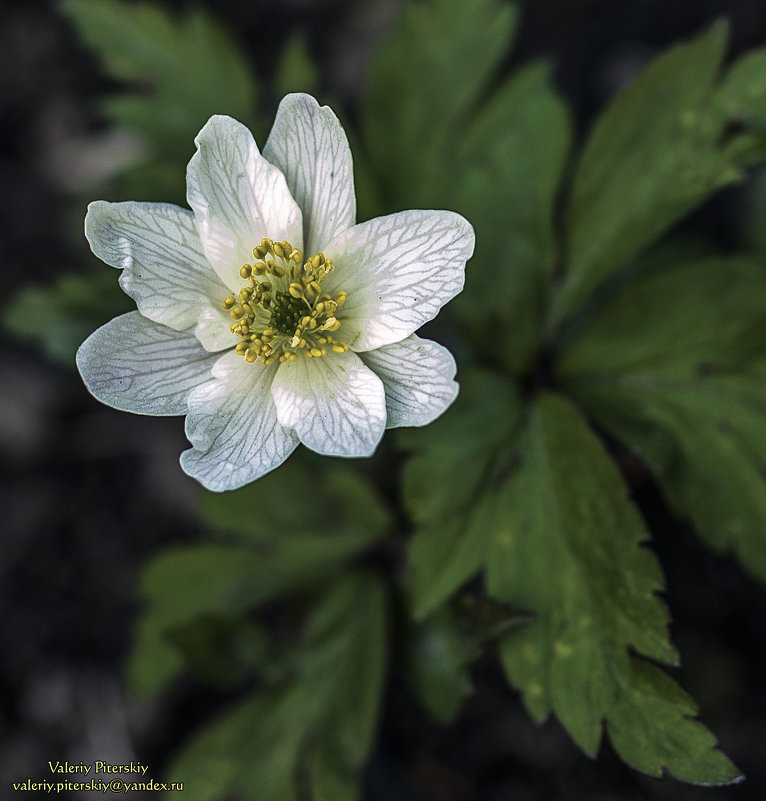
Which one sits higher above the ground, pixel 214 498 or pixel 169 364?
pixel 169 364

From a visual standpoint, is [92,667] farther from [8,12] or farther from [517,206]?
[8,12]

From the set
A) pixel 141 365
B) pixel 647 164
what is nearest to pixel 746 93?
pixel 647 164

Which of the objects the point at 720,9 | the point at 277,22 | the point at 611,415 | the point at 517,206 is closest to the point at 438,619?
the point at 611,415

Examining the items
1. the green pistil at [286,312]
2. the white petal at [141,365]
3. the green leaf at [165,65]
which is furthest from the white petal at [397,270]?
the green leaf at [165,65]

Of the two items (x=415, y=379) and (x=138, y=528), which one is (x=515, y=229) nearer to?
(x=415, y=379)

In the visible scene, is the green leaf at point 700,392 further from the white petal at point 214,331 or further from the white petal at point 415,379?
the white petal at point 214,331

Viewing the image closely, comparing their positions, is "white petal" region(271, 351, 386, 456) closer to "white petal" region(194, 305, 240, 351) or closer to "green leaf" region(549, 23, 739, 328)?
"white petal" region(194, 305, 240, 351)
